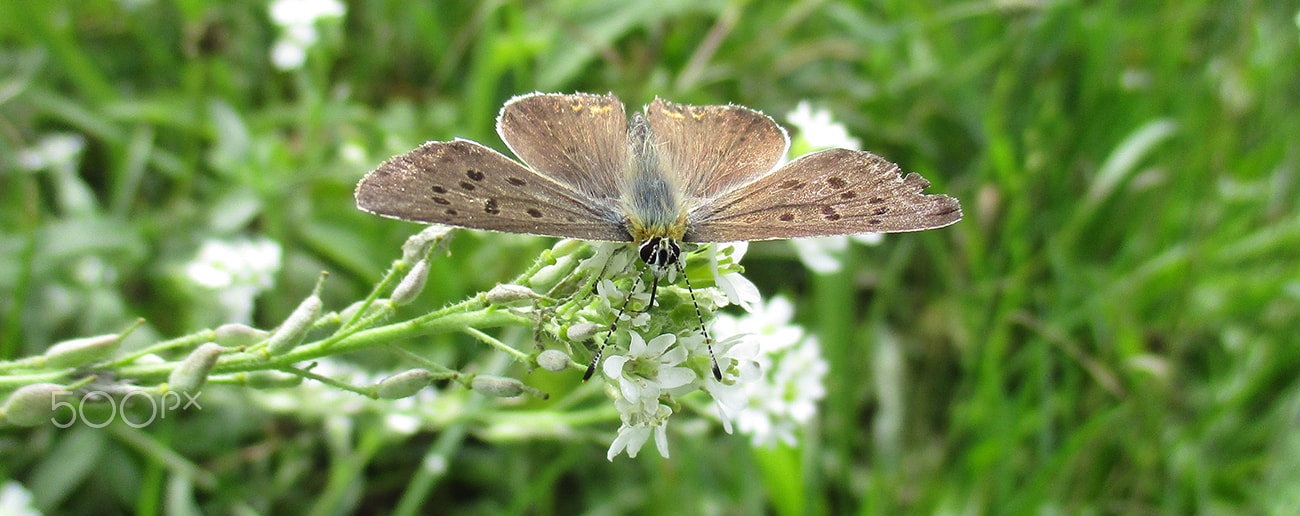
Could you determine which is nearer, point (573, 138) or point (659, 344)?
point (659, 344)

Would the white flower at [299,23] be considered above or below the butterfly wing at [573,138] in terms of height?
above

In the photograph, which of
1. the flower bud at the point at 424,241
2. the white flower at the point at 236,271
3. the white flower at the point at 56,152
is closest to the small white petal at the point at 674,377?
the flower bud at the point at 424,241

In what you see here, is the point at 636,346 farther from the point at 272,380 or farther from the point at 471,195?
the point at 272,380

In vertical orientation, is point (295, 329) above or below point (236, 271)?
below

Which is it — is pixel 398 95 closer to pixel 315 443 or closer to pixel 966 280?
pixel 315 443

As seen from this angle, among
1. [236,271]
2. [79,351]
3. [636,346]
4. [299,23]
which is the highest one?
[299,23]

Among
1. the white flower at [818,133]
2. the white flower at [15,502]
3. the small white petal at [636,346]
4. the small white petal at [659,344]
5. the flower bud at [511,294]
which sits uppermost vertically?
the white flower at [818,133]

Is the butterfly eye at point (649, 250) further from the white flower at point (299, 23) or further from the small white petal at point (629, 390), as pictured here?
the white flower at point (299, 23)

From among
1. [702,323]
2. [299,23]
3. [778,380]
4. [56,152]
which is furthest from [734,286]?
[56,152]
